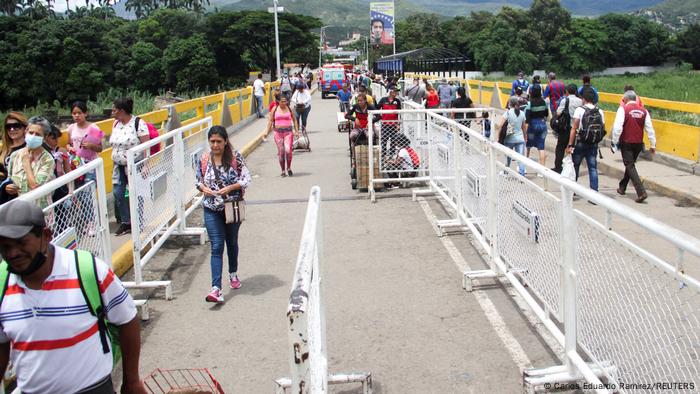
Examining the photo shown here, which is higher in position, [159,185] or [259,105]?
[259,105]

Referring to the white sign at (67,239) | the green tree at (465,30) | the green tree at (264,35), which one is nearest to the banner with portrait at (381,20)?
the green tree at (264,35)

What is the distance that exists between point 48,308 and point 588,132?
29.0 feet

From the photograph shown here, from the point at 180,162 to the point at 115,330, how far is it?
5667 mm

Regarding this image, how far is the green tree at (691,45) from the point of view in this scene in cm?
10762

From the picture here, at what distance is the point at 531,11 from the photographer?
103875 mm

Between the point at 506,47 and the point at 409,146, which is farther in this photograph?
the point at 506,47

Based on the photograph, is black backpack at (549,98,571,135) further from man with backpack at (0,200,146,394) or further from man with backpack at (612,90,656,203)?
man with backpack at (0,200,146,394)

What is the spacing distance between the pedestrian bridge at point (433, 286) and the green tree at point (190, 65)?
7372cm

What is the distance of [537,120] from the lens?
12.6 m

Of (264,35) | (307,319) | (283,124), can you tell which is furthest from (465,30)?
(307,319)

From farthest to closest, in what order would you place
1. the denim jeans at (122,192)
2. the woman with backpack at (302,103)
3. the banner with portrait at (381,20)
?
the banner with portrait at (381,20)
the woman with backpack at (302,103)
the denim jeans at (122,192)

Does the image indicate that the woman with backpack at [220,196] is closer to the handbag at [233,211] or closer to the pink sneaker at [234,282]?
the handbag at [233,211]

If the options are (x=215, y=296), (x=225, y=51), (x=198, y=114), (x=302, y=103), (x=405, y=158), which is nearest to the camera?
(x=215, y=296)

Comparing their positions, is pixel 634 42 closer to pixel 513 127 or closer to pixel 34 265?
pixel 513 127
